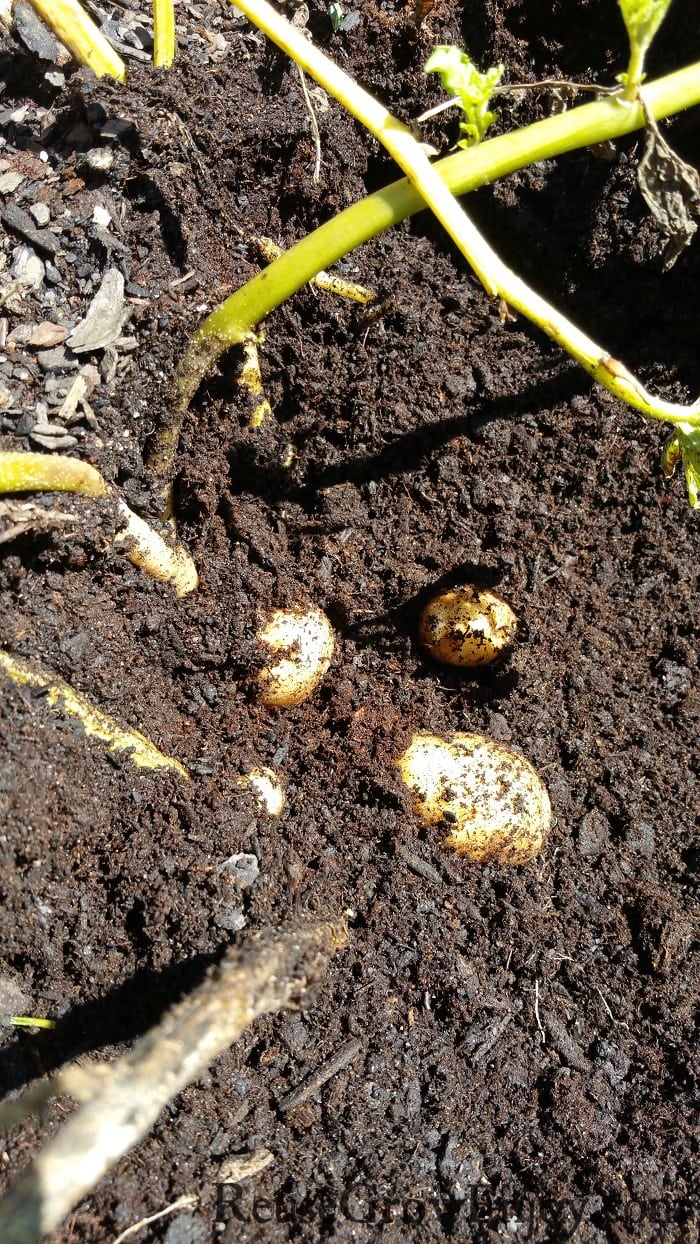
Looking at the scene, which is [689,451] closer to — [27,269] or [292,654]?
[292,654]

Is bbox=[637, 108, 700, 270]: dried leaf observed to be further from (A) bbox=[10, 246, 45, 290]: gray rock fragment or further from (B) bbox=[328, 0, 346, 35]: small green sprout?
(A) bbox=[10, 246, 45, 290]: gray rock fragment

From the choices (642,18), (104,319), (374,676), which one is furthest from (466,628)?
(642,18)

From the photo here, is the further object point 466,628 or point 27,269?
point 466,628

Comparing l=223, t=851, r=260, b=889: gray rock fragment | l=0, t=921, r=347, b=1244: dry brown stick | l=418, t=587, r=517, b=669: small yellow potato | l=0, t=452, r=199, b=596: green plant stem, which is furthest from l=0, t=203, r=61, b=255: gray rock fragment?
l=0, t=921, r=347, b=1244: dry brown stick

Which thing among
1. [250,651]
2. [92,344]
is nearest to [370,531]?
[250,651]

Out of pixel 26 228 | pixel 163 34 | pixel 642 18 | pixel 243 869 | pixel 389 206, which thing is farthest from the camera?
pixel 163 34

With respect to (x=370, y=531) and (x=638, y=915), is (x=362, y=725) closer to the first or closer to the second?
(x=370, y=531)
